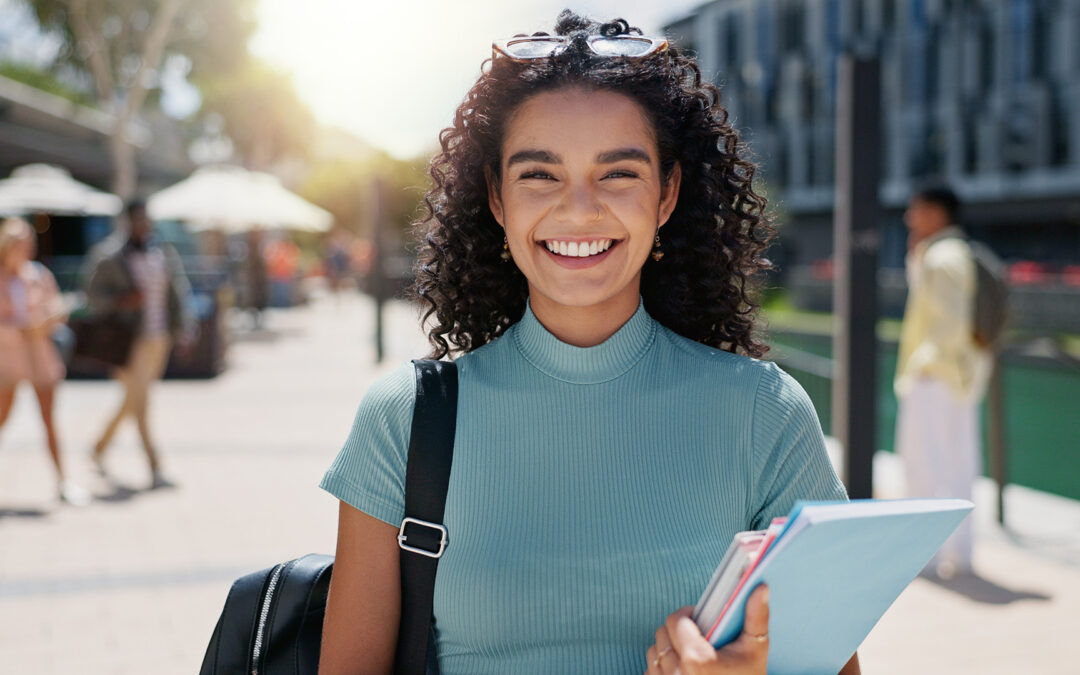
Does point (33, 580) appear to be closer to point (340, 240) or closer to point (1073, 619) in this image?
point (1073, 619)

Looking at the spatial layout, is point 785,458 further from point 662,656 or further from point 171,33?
point 171,33

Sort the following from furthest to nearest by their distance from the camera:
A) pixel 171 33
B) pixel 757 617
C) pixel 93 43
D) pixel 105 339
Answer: pixel 171 33 < pixel 93 43 < pixel 105 339 < pixel 757 617

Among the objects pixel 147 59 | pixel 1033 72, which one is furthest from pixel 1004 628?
pixel 1033 72

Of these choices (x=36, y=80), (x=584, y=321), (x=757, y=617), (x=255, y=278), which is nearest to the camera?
(x=757, y=617)

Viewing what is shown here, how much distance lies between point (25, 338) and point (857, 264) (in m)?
5.38

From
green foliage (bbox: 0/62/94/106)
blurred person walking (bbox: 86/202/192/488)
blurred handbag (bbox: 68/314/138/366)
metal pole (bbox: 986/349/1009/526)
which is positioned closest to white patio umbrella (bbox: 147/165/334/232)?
blurred person walking (bbox: 86/202/192/488)

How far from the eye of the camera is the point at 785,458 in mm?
1638

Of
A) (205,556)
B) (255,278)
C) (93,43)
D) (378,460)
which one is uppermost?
(93,43)

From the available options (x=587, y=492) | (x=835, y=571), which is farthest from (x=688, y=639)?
(x=587, y=492)

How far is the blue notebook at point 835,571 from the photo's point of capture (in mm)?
1133

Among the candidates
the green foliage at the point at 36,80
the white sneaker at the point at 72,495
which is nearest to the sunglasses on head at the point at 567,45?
the white sneaker at the point at 72,495

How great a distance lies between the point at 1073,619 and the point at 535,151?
400 centimetres

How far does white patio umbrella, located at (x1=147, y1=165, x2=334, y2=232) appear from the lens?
17547mm

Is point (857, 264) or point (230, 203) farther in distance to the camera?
point (230, 203)
